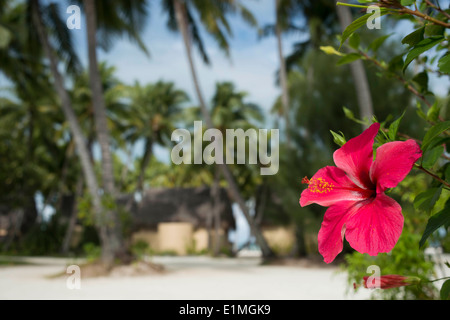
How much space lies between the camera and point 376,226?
0.43m

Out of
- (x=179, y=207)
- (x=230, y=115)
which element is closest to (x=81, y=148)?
(x=230, y=115)

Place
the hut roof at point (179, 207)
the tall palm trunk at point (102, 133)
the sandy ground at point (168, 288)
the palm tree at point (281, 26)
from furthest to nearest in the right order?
the hut roof at point (179, 207) < the palm tree at point (281, 26) < the tall palm trunk at point (102, 133) < the sandy ground at point (168, 288)

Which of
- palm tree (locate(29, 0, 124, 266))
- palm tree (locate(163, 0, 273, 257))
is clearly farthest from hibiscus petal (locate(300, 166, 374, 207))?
palm tree (locate(163, 0, 273, 257))

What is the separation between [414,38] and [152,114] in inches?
841

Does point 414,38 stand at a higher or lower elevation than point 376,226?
higher

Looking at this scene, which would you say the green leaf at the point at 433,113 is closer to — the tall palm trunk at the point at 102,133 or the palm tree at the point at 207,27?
the tall palm trunk at the point at 102,133

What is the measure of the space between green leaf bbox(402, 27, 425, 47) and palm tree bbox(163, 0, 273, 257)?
39.7ft

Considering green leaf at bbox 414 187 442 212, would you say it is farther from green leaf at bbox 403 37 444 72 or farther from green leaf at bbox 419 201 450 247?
green leaf at bbox 403 37 444 72

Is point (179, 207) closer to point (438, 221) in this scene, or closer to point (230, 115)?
point (230, 115)

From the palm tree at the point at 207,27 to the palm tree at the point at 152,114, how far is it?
290 inches

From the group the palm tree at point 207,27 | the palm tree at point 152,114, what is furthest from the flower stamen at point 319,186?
the palm tree at point 152,114

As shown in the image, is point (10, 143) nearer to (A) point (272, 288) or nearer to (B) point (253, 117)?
(B) point (253, 117)

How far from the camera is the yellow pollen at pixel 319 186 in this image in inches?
18.8
